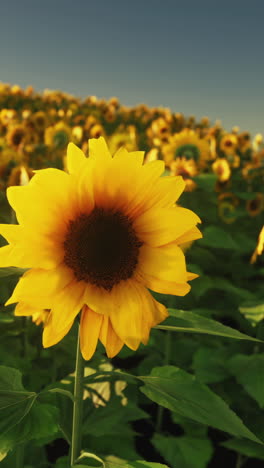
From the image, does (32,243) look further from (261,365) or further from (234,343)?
(234,343)

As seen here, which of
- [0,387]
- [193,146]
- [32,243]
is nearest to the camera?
[32,243]

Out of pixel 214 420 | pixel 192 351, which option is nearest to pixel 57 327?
pixel 214 420

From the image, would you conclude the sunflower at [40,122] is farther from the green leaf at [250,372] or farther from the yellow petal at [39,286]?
the yellow petal at [39,286]

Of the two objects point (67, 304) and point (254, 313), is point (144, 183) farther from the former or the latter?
point (254, 313)

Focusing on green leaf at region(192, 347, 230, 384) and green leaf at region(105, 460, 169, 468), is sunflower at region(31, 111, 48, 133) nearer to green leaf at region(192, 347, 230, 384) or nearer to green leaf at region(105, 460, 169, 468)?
green leaf at region(192, 347, 230, 384)

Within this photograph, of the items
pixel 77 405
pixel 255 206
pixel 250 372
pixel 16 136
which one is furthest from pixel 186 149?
pixel 77 405
